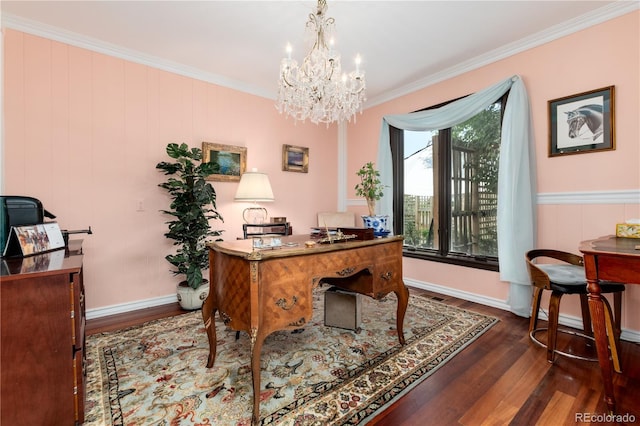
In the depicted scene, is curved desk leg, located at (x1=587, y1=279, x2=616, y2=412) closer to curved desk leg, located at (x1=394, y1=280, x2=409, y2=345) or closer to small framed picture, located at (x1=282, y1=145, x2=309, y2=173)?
curved desk leg, located at (x1=394, y1=280, x2=409, y2=345)

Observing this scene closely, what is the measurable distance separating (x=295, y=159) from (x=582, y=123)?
332cm

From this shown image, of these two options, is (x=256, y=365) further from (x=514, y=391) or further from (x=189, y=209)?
(x=189, y=209)

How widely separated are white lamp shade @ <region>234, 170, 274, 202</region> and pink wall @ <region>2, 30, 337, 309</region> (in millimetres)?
600

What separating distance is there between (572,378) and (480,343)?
0.58 meters

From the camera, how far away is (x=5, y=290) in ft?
3.81

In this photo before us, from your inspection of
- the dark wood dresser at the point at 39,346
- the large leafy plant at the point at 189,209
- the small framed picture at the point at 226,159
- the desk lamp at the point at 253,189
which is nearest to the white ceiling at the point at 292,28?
the small framed picture at the point at 226,159

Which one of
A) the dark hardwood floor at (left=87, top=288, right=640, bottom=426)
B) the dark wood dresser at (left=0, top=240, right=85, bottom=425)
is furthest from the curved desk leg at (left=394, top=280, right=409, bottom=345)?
the dark wood dresser at (left=0, top=240, right=85, bottom=425)

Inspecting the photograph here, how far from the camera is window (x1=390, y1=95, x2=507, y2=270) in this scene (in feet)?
10.6

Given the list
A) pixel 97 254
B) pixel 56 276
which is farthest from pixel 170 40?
pixel 56 276

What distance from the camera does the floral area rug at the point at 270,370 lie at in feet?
4.85

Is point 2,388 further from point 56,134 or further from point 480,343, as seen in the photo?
point 480,343

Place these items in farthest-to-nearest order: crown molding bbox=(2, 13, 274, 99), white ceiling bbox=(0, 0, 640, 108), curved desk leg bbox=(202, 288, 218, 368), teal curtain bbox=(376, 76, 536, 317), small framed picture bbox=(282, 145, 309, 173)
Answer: small framed picture bbox=(282, 145, 309, 173) < teal curtain bbox=(376, 76, 536, 317) < crown molding bbox=(2, 13, 274, 99) < white ceiling bbox=(0, 0, 640, 108) < curved desk leg bbox=(202, 288, 218, 368)

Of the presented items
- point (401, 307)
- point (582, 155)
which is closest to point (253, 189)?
point (401, 307)

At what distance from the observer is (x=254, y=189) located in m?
3.15
